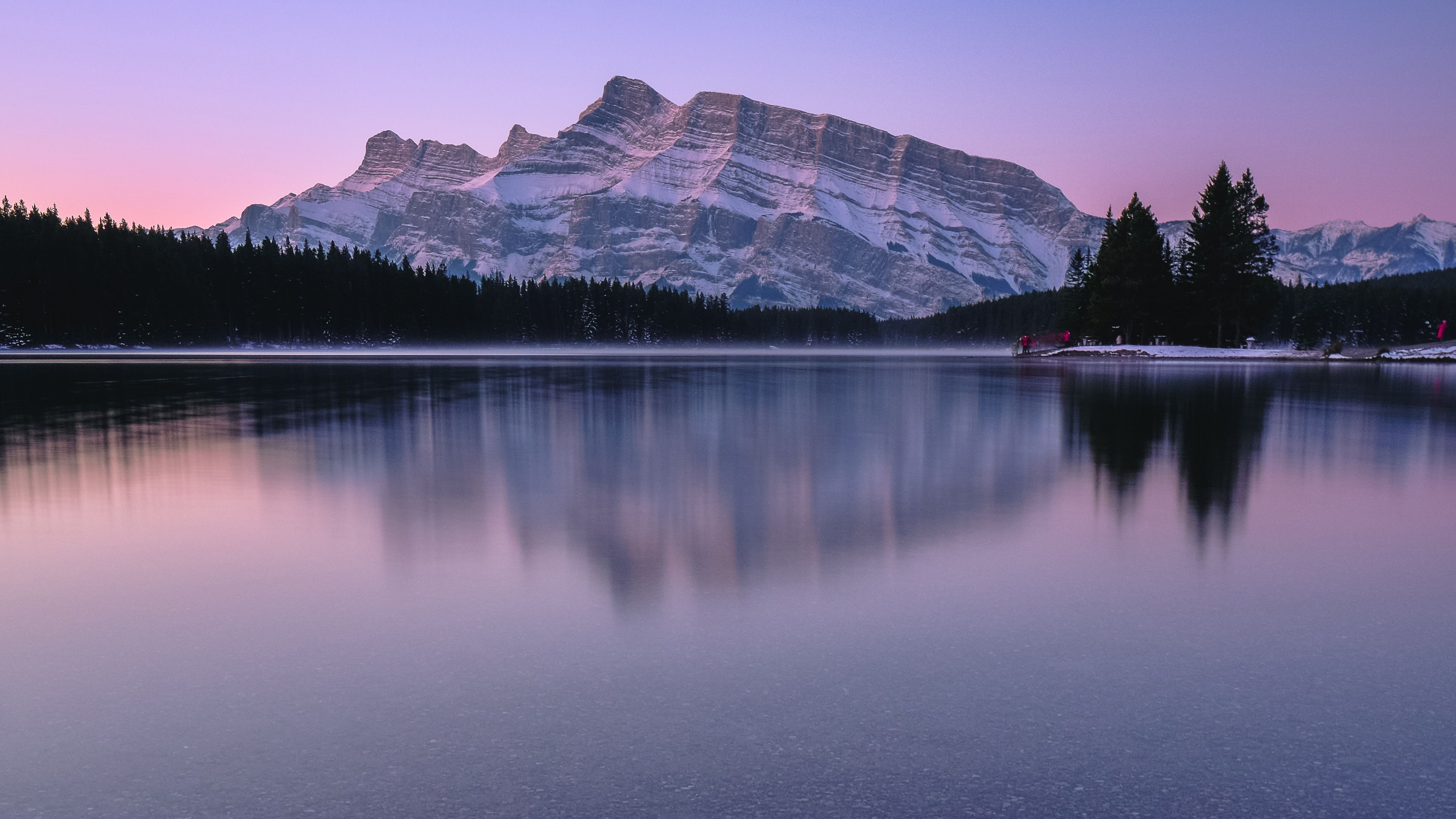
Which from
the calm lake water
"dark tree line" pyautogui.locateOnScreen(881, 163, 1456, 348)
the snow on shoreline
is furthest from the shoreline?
the calm lake water

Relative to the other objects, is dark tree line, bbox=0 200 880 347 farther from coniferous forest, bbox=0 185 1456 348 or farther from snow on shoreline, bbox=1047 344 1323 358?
snow on shoreline, bbox=1047 344 1323 358

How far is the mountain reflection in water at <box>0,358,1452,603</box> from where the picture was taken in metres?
10.8

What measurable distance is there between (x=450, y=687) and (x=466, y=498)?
7559 mm

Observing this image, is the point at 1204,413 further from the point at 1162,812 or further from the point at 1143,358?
the point at 1143,358

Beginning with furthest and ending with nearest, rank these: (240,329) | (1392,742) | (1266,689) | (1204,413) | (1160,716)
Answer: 1. (240,329)
2. (1204,413)
3. (1266,689)
4. (1160,716)
5. (1392,742)

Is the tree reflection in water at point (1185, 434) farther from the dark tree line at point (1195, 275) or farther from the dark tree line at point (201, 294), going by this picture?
the dark tree line at point (201, 294)

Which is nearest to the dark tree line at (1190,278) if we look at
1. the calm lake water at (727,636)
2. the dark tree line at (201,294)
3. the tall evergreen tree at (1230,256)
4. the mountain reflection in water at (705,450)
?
the tall evergreen tree at (1230,256)

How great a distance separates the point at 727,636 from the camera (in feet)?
23.0

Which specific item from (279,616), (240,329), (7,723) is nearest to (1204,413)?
(279,616)

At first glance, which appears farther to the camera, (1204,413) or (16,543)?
(1204,413)

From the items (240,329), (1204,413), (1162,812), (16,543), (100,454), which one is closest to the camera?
(1162,812)

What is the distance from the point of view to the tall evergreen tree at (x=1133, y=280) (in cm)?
8850

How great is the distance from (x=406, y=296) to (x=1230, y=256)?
13684 centimetres

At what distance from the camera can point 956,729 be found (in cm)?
533
